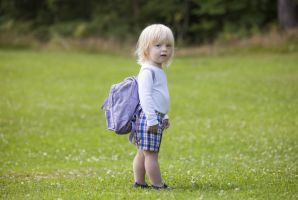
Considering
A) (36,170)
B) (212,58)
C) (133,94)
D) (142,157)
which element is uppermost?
(133,94)

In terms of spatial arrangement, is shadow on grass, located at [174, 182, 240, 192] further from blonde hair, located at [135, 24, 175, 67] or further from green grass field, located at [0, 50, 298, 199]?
blonde hair, located at [135, 24, 175, 67]

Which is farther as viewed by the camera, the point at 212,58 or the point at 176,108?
the point at 212,58

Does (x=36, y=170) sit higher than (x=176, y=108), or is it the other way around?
(x=36, y=170)

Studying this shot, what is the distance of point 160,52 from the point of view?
7.96 meters

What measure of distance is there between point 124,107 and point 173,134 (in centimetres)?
792

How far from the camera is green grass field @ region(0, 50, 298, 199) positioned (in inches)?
336

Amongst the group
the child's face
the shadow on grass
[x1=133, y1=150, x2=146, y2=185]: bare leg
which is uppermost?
the child's face

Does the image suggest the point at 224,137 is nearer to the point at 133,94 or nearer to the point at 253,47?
the point at 133,94

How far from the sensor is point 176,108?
20250mm

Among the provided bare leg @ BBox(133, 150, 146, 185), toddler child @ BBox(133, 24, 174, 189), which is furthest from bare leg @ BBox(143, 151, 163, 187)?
bare leg @ BBox(133, 150, 146, 185)

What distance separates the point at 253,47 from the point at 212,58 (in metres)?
2.60

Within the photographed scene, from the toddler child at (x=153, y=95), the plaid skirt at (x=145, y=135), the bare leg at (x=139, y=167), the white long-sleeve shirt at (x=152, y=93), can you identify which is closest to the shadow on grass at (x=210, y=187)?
the toddler child at (x=153, y=95)

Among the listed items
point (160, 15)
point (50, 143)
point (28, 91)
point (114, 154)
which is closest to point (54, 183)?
point (114, 154)

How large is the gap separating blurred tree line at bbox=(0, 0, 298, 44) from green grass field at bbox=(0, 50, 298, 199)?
14.8 meters
